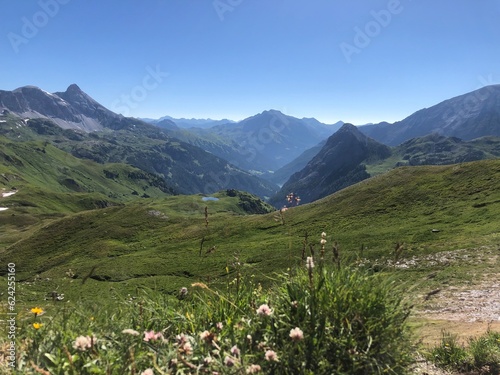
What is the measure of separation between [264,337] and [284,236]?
70469 millimetres

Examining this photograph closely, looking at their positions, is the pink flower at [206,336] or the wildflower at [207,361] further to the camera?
the pink flower at [206,336]

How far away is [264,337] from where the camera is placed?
15.2 ft

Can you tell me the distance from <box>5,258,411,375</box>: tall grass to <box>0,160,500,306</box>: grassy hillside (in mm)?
24897

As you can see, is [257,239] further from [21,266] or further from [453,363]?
[453,363]

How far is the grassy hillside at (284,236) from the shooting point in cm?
4403

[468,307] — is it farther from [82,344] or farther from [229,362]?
[82,344]

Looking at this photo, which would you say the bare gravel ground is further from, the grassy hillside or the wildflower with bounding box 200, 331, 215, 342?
the wildflower with bounding box 200, 331, 215, 342

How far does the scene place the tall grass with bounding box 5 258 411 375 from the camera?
4051mm

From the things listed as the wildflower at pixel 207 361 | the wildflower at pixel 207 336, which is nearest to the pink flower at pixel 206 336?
the wildflower at pixel 207 336

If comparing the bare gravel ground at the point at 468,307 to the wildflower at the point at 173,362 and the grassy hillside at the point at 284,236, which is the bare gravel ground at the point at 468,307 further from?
the wildflower at the point at 173,362

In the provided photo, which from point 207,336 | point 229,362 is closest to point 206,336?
point 207,336

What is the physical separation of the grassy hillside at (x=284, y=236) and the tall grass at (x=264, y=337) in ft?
81.7

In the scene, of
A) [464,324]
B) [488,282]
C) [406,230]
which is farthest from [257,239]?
[464,324]

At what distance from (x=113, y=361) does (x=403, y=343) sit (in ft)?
12.1
